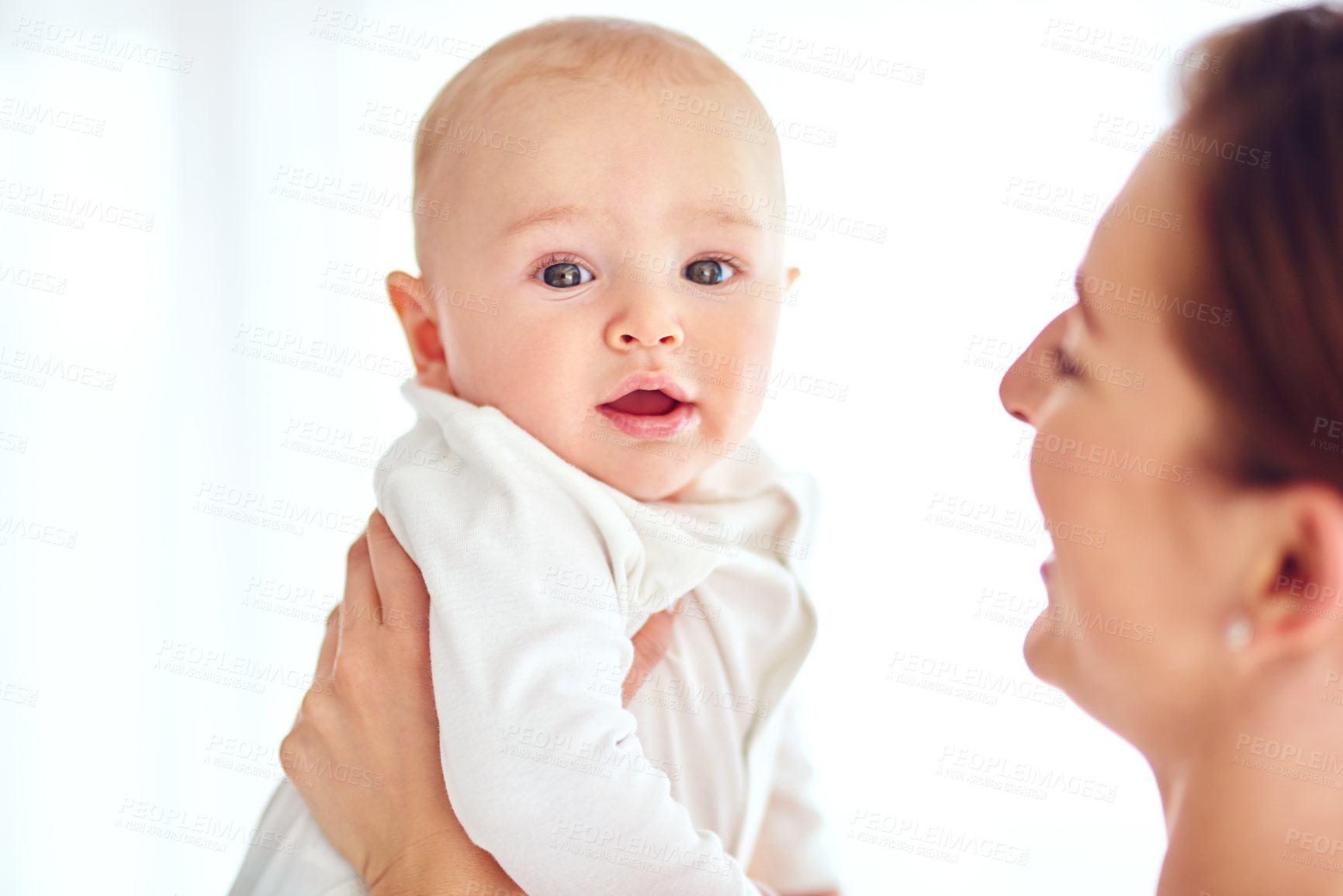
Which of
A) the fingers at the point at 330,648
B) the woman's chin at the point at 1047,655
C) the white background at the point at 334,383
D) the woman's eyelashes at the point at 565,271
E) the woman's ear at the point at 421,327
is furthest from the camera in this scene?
the white background at the point at 334,383

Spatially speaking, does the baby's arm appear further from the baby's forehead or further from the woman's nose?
the woman's nose

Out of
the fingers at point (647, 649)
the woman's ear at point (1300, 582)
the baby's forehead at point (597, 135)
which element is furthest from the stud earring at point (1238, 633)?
the baby's forehead at point (597, 135)

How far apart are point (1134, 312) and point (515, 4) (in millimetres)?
2174

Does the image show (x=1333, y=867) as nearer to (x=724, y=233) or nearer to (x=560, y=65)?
(x=724, y=233)

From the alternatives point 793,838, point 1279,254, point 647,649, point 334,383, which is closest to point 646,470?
point 647,649

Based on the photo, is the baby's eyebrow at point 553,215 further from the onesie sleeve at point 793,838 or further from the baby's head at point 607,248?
the onesie sleeve at point 793,838

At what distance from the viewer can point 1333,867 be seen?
0.98 meters

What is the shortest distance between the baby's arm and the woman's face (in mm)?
521

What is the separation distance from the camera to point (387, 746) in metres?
1.36

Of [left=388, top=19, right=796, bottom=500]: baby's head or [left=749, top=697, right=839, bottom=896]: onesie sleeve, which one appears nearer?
[left=388, top=19, right=796, bottom=500]: baby's head

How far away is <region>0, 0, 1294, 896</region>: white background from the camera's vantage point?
240 cm

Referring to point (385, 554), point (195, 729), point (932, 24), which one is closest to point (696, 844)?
point (385, 554)

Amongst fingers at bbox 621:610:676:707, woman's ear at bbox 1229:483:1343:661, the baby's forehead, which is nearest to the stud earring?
woman's ear at bbox 1229:483:1343:661

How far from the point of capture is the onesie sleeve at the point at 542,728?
1.13 metres
